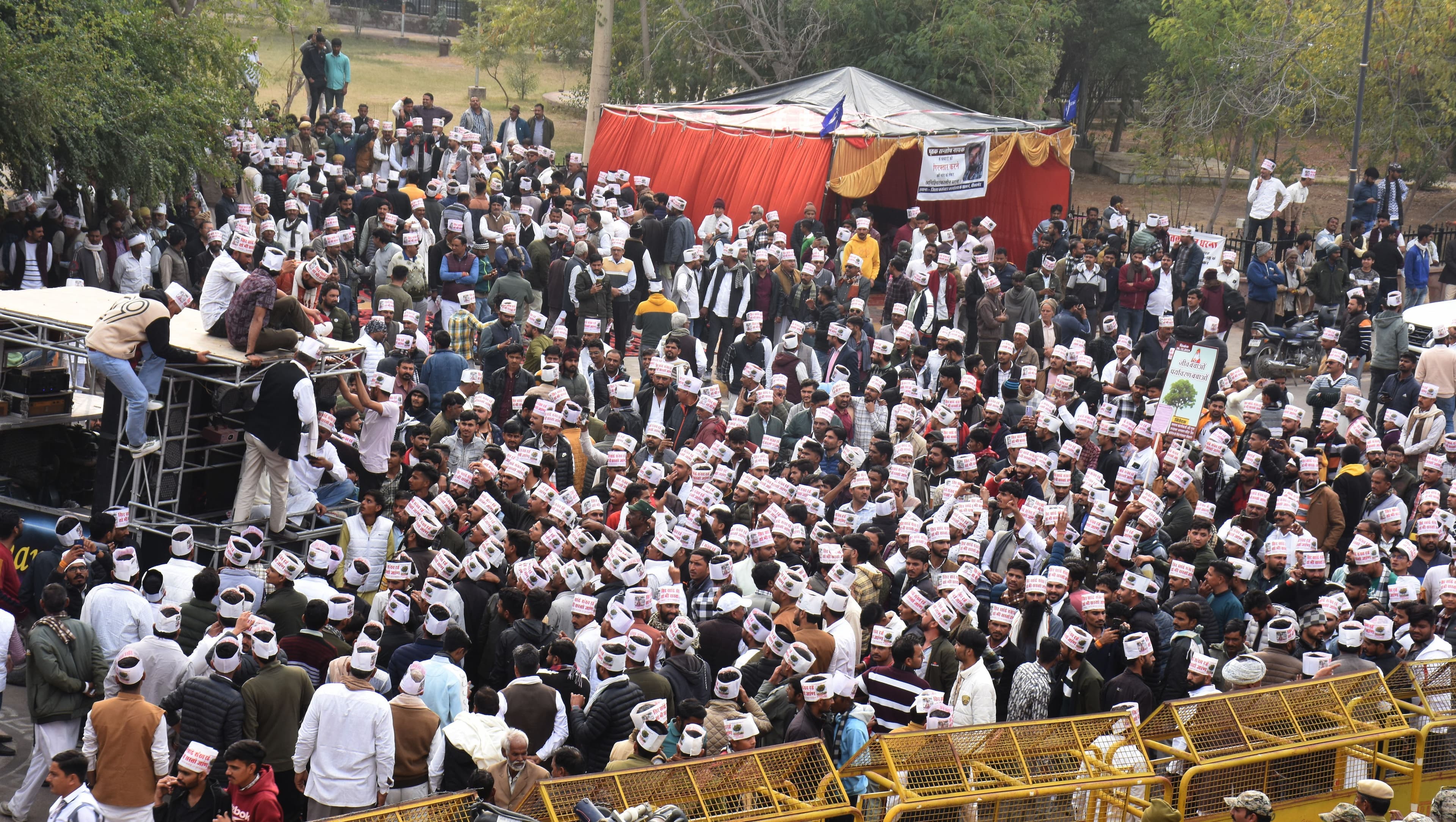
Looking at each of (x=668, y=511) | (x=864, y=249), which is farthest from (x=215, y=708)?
(x=864, y=249)

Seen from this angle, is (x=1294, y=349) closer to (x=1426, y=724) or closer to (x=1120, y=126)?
(x=1426, y=724)

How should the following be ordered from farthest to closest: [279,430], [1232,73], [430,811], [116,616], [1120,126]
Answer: [1120,126] < [1232,73] < [279,430] < [116,616] < [430,811]

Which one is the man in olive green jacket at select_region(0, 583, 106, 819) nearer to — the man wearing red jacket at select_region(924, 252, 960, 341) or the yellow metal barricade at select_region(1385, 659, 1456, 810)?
the yellow metal barricade at select_region(1385, 659, 1456, 810)

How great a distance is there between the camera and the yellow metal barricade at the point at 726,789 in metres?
7.66

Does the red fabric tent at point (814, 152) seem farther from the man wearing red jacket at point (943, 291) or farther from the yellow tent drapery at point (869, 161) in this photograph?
the man wearing red jacket at point (943, 291)

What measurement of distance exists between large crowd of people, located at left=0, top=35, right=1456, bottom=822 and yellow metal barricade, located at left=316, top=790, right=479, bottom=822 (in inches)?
28.8

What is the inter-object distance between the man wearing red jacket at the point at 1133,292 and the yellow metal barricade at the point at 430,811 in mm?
13244

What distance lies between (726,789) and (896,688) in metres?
1.57

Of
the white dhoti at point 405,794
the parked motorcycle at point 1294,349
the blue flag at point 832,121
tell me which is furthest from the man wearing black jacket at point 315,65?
the white dhoti at point 405,794

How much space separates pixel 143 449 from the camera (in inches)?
441

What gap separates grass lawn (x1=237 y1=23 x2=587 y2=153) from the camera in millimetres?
39938

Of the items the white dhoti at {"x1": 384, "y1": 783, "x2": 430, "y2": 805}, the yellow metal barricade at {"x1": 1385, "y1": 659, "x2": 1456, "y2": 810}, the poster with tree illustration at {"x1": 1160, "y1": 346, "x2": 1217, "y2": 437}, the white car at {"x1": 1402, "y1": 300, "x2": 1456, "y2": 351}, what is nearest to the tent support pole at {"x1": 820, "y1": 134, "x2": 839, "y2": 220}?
the poster with tree illustration at {"x1": 1160, "y1": 346, "x2": 1217, "y2": 437}

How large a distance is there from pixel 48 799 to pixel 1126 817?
652 cm

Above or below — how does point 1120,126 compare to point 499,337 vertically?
above
